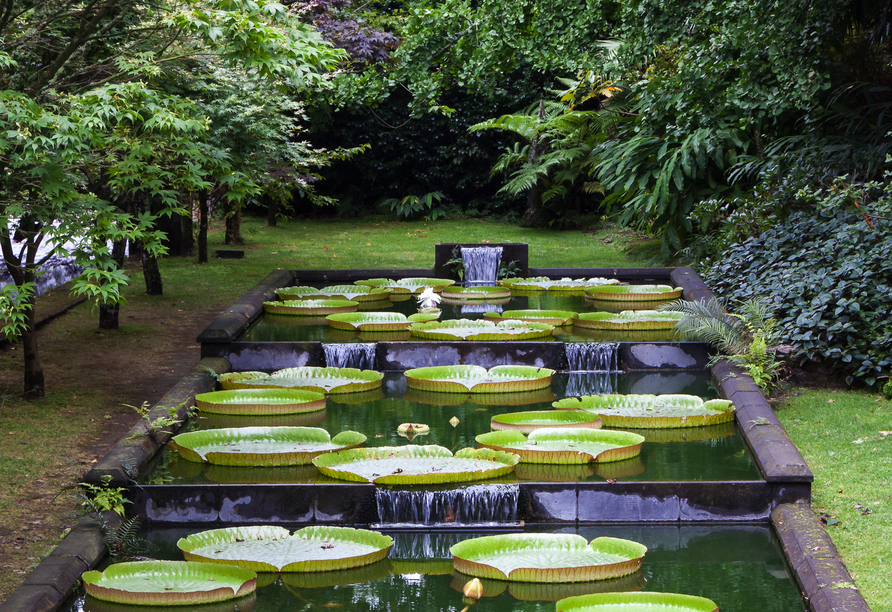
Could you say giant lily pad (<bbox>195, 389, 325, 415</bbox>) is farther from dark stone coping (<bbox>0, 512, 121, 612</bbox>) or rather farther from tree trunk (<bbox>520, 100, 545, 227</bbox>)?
tree trunk (<bbox>520, 100, 545, 227</bbox>)

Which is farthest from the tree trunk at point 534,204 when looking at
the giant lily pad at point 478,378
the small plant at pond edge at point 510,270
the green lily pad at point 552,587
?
the green lily pad at point 552,587

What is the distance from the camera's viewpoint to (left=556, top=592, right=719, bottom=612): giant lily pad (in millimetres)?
3676

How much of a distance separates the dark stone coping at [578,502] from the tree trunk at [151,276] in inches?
251

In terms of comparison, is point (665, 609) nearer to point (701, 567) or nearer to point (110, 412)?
point (701, 567)

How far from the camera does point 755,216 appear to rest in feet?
31.1

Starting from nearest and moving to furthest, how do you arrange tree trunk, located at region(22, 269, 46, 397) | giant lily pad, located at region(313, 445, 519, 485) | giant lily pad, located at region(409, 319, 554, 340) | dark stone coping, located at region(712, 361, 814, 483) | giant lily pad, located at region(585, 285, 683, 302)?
dark stone coping, located at region(712, 361, 814, 483), giant lily pad, located at region(313, 445, 519, 485), tree trunk, located at region(22, 269, 46, 397), giant lily pad, located at region(409, 319, 554, 340), giant lily pad, located at region(585, 285, 683, 302)

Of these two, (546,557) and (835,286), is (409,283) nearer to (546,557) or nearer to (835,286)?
(835,286)

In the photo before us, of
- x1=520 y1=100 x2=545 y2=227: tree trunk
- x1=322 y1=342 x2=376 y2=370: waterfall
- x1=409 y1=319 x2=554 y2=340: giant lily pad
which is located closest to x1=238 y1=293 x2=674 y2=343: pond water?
x1=409 y1=319 x2=554 y2=340: giant lily pad

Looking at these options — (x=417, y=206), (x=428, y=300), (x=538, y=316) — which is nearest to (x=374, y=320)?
(x=428, y=300)

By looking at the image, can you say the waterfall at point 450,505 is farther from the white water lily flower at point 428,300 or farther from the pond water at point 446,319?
the white water lily flower at point 428,300

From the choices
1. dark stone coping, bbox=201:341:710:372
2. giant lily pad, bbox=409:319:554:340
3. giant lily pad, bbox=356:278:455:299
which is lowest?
dark stone coping, bbox=201:341:710:372

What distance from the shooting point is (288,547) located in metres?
4.34

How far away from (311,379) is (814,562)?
4.11 metres

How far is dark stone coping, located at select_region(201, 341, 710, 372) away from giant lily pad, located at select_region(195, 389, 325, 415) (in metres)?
1.02
